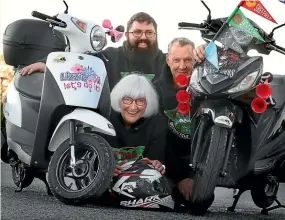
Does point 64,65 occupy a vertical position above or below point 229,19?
below

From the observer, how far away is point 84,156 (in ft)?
13.8

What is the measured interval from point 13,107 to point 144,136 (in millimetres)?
896

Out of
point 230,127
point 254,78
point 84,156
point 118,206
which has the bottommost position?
point 118,206

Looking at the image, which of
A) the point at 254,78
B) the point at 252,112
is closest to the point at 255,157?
the point at 252,112

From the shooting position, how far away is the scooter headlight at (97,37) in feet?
15.0

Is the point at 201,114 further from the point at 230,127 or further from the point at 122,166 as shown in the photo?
the point at 122,166

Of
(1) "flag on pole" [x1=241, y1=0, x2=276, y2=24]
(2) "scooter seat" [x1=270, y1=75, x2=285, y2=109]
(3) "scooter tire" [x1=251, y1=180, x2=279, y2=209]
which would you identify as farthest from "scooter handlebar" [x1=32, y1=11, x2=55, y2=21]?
(3) "scooter tire" [x1=251, y1=180, x2=279, y2=209]

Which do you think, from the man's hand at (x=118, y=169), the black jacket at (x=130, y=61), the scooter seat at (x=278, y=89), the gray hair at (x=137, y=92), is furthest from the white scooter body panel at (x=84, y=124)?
the scooter seat at (x=278, y=89)

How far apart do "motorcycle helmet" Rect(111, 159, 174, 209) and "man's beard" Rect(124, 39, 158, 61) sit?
110 cm

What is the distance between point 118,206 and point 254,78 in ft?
3.75

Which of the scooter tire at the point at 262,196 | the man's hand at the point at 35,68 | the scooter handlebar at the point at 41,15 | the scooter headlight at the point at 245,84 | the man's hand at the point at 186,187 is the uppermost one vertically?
the scooter handlebar at the point at 41,15

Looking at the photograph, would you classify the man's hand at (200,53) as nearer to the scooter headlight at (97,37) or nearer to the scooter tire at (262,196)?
the scooter headlight at (97,37)

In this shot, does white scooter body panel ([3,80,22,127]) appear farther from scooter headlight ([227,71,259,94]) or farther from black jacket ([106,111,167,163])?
scooter headlight ([227,71,259,94])

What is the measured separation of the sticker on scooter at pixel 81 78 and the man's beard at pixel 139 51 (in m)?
0.93
